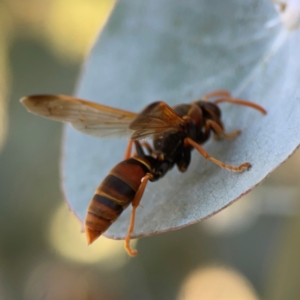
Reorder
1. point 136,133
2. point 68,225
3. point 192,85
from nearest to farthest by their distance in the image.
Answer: point 136,133
point 192,85
point 68,225

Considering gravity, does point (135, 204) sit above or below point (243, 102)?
below

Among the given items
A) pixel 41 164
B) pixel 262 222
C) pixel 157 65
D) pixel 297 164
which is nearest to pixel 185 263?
pixel 262 222

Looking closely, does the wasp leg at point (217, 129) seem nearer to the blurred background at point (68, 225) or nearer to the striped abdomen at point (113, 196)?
the striped abdomen at point (113, 196)

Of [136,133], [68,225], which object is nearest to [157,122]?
[136,133]

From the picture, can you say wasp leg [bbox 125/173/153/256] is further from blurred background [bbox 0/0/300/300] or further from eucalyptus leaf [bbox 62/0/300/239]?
blurred background [bbox 0/0/300/300]

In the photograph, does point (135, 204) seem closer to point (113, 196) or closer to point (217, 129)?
point (113, 196)

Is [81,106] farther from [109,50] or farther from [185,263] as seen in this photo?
[185,263]
